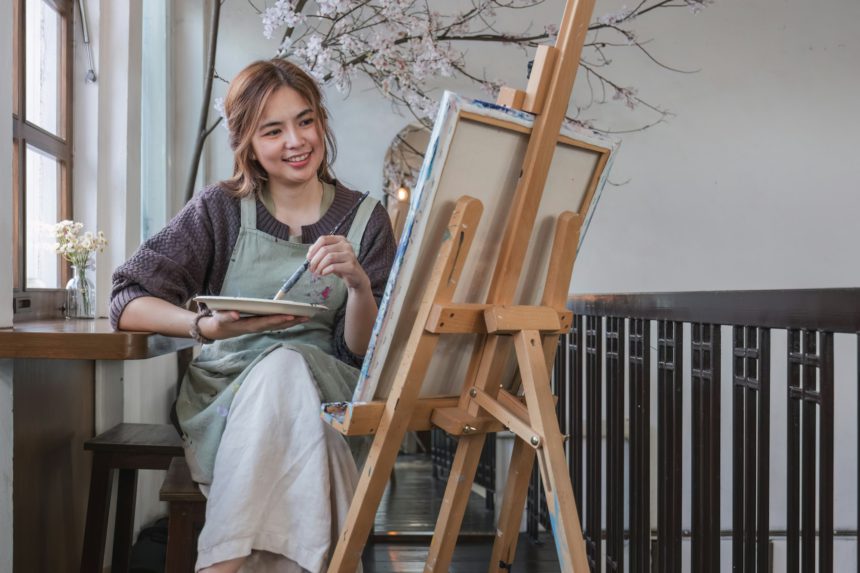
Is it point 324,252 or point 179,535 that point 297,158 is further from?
point 179,535

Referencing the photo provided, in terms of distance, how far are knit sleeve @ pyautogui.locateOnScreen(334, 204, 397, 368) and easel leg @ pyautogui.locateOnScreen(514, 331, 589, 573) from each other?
0.41 meters

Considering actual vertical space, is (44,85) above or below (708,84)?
below

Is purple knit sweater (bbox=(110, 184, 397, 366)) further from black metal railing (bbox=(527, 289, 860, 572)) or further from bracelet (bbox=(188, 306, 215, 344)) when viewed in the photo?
black metal railing (bbox=(527, 289, 860, 572))

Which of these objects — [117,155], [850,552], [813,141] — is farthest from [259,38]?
[850,552]

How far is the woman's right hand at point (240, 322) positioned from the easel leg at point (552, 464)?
36cm

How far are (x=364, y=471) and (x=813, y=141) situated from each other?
158 inches

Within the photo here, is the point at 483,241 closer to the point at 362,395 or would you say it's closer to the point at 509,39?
the point at 362,395

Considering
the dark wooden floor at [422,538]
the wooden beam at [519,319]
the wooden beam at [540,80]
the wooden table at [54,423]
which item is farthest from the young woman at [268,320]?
the dark wooden floor at [422,538]

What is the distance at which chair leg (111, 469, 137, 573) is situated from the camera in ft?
6.48

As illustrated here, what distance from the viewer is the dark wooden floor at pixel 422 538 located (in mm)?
2674

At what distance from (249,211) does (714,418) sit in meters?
0.96

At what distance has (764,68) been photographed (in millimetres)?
4457

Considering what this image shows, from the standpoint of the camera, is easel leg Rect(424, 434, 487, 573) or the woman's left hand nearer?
the woman's left hand

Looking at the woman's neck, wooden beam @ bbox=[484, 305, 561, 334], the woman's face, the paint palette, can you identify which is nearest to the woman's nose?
the woman's face
